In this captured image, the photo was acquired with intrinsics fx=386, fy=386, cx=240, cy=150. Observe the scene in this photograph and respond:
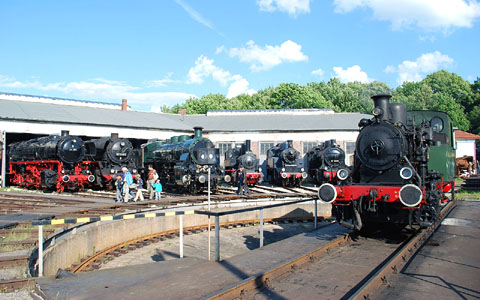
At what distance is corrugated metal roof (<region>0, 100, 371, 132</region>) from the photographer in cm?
2797

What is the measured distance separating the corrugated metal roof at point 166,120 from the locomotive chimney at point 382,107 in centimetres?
2334

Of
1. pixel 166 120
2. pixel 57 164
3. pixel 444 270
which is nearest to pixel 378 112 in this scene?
pixel 444 270

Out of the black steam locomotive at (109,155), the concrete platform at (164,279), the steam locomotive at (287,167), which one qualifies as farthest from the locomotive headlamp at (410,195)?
the black steam locomotive at (109,155)

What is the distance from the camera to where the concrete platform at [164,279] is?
195 inches

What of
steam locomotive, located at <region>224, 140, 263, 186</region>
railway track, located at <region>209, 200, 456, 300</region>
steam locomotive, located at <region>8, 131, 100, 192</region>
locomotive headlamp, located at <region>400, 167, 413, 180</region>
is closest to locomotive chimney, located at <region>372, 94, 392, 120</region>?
locomotive headlamp, located at <region>400, 167, 413, 180</region>

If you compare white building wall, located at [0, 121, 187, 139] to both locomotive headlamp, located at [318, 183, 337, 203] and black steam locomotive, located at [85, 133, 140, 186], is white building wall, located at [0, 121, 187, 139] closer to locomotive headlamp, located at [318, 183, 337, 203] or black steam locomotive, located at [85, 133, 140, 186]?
black steam locomotive, located at [85, 133, 140, 186]

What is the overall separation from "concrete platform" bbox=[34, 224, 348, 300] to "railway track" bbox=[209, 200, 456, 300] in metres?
0.25

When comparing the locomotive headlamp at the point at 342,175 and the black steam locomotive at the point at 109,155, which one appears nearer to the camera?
the locomotive headlamp at the point at 342,175

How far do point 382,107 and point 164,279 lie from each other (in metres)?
7.08

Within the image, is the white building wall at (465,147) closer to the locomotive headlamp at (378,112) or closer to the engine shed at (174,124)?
the engine shed at (174,124)

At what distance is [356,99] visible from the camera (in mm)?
64875

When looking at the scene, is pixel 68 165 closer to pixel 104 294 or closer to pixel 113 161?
pixel 113 161

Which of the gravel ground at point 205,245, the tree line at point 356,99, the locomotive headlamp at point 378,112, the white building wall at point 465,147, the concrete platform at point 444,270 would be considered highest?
the tree line at point 356,99

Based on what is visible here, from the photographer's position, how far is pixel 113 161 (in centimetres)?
2256
